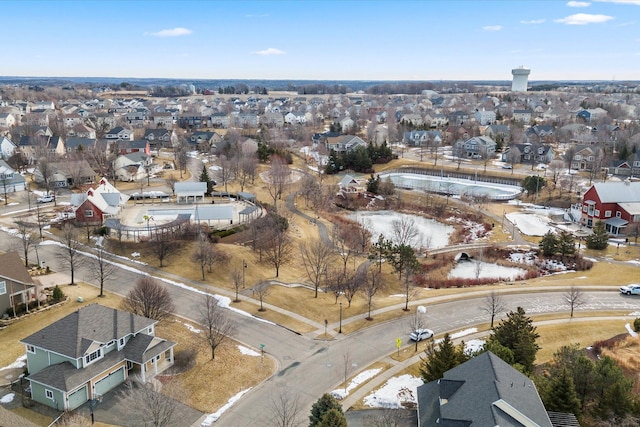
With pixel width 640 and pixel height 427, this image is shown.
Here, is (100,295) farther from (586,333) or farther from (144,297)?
(586,333)

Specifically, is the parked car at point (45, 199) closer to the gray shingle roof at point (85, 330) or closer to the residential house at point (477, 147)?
the gray shingle roof at point (85, 330)

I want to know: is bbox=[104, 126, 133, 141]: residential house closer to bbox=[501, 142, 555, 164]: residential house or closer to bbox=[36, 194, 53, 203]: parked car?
bbox=[36, 194, 53, 203]: parked car

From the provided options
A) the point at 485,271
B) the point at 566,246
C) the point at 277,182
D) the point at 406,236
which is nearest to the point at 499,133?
the point at 277,182

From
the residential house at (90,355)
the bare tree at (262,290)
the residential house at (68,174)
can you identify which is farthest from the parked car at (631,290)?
the residential house at (68,174)

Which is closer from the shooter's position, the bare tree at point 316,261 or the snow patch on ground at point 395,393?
the snow patch on ground at point 395,393

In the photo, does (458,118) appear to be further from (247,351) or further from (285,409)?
(285,409)

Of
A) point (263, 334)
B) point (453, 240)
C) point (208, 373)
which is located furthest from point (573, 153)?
point (208, 373)
